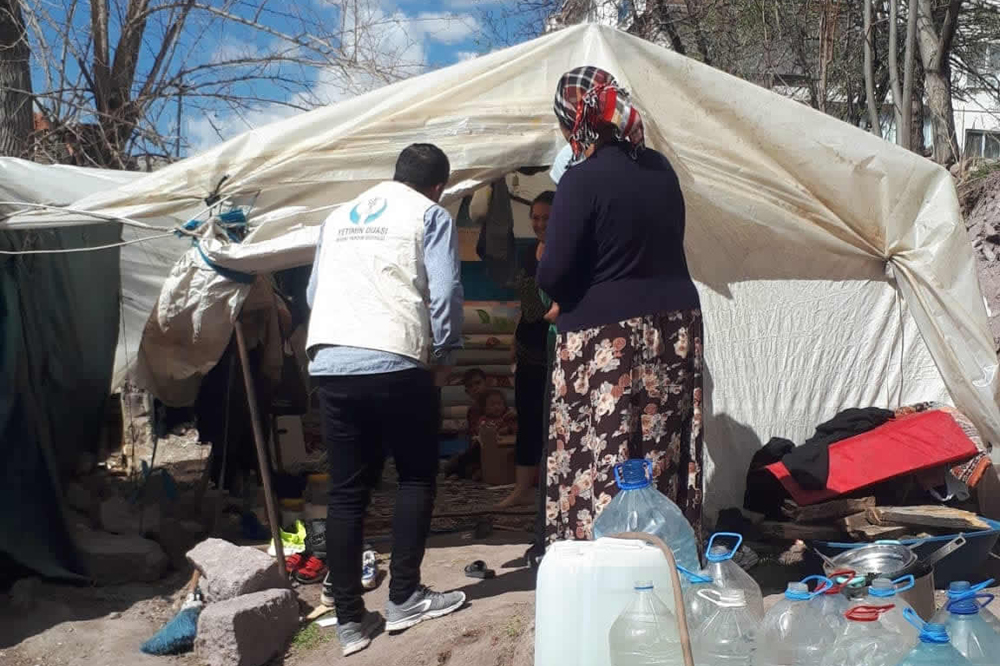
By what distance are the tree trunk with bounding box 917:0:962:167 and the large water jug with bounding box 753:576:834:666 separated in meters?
7.97

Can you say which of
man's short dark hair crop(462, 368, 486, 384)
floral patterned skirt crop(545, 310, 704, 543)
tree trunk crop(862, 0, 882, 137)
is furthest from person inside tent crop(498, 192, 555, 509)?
tree trunk crop(862, 0, 882, 137)

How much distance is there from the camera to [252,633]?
407cm

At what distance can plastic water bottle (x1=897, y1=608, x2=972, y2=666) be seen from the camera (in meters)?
1.69

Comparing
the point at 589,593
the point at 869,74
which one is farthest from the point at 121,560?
the point at 869,74

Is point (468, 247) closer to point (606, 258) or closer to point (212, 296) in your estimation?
point (212, 296)

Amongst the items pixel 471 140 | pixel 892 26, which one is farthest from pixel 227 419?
pixel 892 26

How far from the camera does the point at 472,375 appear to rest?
26.6 feet

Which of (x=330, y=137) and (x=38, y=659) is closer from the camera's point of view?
(x=38, y=659)

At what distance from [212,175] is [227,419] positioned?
1.79m

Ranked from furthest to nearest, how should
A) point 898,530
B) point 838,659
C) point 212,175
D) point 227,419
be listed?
point 227,419
point 212,175
point 898,530
point 838,659

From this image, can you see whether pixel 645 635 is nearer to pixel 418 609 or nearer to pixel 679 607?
pixel 679 607

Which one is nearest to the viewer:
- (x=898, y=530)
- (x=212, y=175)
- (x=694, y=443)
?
(x=694, y=443)

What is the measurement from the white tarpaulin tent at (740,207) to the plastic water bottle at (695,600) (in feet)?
9.36

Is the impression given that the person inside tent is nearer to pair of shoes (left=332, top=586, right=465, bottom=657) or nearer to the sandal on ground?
the sandal on ground
